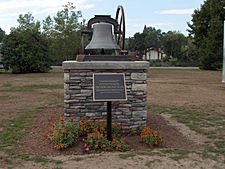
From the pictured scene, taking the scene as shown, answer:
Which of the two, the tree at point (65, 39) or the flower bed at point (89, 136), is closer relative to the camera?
the flower bed at point (89, 136)

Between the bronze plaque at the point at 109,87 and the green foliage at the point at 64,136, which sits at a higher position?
the bronze plaque at the point at 109,87

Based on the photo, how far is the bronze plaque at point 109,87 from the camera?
4.79 m

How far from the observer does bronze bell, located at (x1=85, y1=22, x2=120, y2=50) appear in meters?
5.82

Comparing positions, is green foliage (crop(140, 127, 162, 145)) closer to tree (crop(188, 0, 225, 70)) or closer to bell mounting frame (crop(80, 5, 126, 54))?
bell mounting frame (crop(80, 5, 126, 54))

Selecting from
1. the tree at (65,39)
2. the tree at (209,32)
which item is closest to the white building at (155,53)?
the tree at (209,32)

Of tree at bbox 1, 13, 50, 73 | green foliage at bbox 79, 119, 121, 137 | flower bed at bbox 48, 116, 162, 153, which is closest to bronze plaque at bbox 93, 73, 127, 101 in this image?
flower bed at bbox 48, 116, 162, 153

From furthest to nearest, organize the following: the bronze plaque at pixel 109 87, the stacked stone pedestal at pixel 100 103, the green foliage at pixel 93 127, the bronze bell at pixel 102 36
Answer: the bronze bell at pixel 102 36, the stacked stone pedestal at pixel 100 103, the green foliage at pixel 93 127, the bronze plaque at pixel 109 87

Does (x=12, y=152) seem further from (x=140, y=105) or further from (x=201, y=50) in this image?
(x=201, y=50)

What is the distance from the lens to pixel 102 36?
590 cm

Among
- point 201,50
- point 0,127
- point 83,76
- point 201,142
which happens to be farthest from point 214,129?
point 201,50

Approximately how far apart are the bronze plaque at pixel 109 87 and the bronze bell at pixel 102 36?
913 mm

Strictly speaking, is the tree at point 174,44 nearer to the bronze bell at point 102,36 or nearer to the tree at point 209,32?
the tree at point 209,32

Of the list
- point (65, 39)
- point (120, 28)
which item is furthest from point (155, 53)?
point (120, 28)

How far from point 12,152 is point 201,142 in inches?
129
